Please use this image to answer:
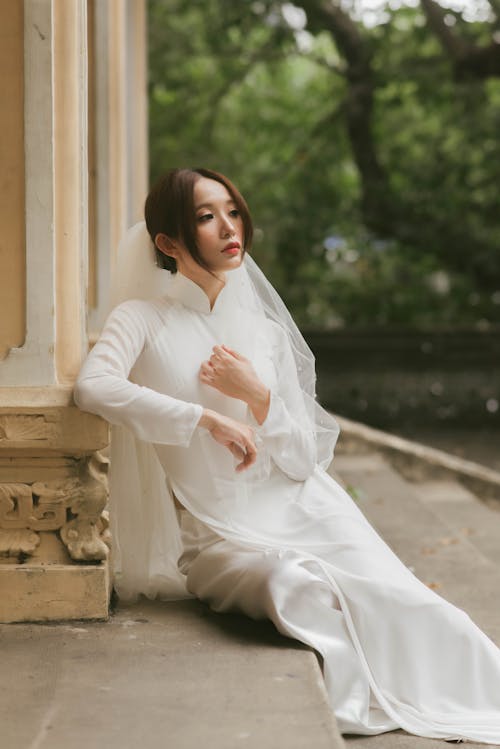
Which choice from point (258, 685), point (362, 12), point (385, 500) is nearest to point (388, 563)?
point (258, 685)

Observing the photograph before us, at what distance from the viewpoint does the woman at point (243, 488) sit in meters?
3.05

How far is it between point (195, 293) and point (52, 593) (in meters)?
0.99

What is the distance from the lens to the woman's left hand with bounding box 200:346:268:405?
10.6 feet

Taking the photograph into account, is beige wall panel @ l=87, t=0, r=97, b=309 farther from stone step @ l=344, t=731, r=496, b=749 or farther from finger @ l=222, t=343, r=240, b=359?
stone step @ l=344, t=731, r=496, b=749

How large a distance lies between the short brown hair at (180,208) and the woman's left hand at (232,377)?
29 cm

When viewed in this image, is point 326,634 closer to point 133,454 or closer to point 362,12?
point 133,454

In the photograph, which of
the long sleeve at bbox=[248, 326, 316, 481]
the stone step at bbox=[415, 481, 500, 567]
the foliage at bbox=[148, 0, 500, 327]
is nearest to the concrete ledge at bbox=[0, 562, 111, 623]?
the long sleeve at bbox=[248, 326, 316, 481]

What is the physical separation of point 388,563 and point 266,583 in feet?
1.19

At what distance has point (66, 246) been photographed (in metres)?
3.31

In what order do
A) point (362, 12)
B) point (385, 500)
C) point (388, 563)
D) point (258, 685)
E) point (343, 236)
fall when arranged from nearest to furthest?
point (258, 685), point (388, 563), point (385, 500), point (362, 12), point (343, 236)

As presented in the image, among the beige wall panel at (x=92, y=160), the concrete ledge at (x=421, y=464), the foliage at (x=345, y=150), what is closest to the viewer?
the beige wall panel at (x=92, y=160)

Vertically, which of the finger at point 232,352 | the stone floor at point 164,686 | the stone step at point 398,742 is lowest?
the stone step at point 398,742

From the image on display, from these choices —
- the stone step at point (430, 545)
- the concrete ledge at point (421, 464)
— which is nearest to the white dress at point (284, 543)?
the stone step at point (430, 545)

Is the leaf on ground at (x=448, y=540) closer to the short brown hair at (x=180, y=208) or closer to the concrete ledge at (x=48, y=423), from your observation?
the short brown hair at (x=180, y=208)
